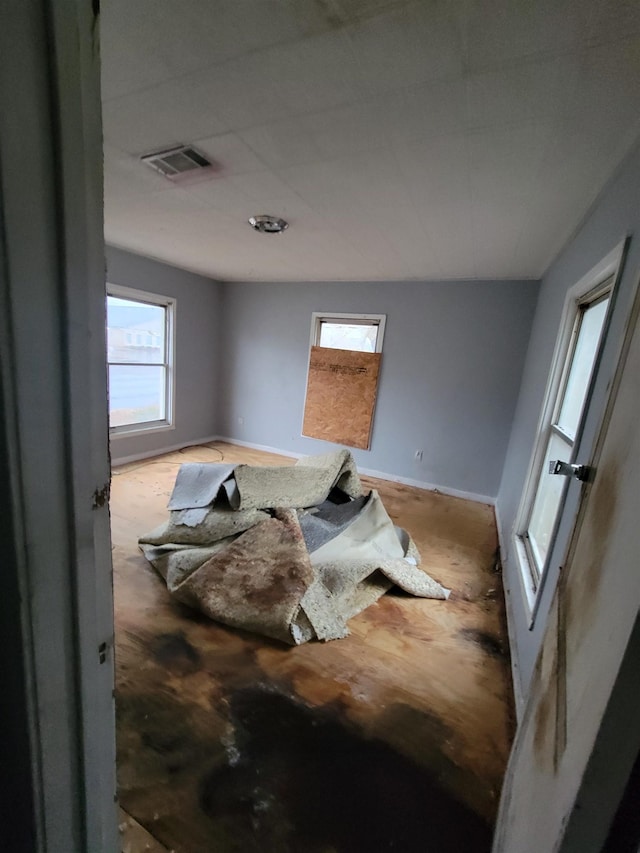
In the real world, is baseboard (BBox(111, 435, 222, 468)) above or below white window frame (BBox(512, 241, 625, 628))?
below

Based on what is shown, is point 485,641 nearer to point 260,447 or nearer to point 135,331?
point 260,447

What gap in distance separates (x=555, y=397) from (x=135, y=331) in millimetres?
4323

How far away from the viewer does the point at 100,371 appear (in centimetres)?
52

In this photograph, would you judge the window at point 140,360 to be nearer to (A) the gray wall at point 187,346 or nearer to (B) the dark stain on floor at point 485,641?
(A) the gray wall at point 187,346

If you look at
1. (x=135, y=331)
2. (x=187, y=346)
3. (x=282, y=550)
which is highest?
(x=135, y=331)

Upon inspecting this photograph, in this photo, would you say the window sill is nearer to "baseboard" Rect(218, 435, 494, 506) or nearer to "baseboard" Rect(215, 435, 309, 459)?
"baseboard" Rect(215, 435, 309, 459)

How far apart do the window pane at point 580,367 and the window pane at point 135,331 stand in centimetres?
416

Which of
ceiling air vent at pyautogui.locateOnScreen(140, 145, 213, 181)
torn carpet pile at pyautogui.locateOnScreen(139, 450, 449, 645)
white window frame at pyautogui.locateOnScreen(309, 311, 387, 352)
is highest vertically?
ceiling air vent at pyautogui.locateOnScreen(140, 145, 213, 181)

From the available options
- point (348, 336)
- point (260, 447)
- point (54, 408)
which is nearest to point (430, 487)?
point (348, 336)

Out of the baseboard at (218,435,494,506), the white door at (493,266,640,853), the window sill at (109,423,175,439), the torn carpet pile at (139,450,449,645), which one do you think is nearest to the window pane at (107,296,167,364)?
the window sill at (109,423,175,439)

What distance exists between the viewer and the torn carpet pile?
1.86 m

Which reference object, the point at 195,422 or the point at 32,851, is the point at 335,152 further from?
the point at 195,422

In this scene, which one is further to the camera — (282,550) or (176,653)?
(282,550)

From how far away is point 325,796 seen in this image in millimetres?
1157
